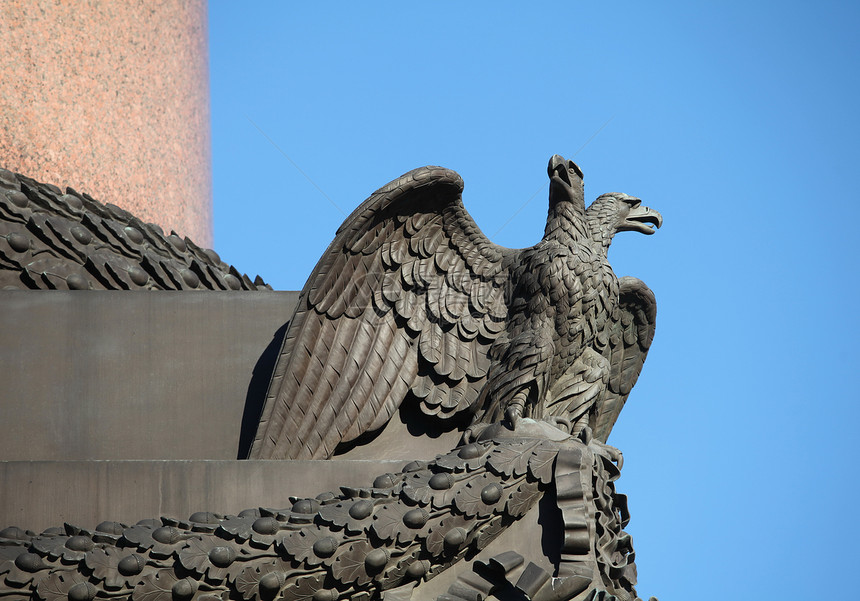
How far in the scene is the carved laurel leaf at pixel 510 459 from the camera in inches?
243

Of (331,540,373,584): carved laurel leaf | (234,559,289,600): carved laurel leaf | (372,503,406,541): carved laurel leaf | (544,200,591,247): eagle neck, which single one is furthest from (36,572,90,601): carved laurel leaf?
(544,200,591,247): eagle neck

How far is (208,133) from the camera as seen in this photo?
1127cm

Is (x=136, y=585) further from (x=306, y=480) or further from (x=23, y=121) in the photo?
(x=23, y=121)

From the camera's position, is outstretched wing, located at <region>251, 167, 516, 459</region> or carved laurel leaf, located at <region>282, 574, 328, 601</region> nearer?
carved laurel leaf, located at <region>282, 574, 328, 601</region>

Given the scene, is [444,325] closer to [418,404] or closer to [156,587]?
[418,404]

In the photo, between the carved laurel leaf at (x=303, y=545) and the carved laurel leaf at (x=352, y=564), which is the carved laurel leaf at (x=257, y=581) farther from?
the carved laurel leaf at (x=352, y=564)

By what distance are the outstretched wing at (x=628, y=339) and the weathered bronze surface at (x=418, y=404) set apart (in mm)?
14

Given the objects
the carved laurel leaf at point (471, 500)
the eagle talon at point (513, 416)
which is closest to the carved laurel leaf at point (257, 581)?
the carved laurel leaf at point (471, 500)

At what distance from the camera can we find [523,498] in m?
6.16

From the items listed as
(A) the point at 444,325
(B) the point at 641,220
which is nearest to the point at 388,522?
(A) the point at 444,325

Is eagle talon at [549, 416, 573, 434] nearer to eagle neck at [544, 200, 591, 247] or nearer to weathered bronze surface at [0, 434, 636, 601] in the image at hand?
weathered bronze surface at [0, 434, 636, 601]

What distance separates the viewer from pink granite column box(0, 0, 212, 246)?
9.32 meters

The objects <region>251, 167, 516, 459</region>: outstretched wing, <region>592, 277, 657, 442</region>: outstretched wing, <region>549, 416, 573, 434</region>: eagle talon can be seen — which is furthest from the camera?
<region>592, 277, 657, 442</region>: outstretched wing

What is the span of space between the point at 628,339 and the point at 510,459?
2547 millimetres
